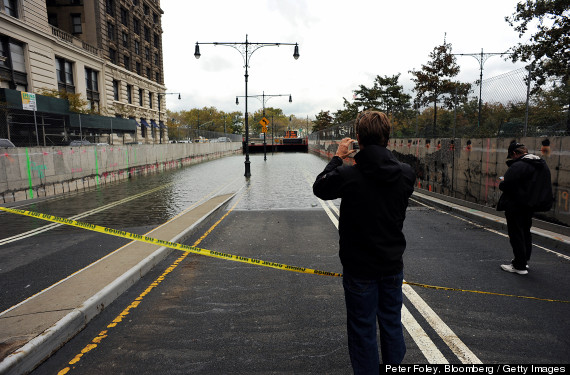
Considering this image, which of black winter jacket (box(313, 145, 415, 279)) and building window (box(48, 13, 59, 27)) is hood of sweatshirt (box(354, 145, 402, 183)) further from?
building window (box(48, 13, 59, 27))

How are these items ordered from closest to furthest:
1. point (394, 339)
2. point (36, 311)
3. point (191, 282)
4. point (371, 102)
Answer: point (394, 339) → point (36, 311) → point (191, 282) → point (371, 102)

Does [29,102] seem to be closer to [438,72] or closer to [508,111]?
[508,111]

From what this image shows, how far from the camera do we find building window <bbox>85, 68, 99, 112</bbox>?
123 feet

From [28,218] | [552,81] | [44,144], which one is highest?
[552,81]

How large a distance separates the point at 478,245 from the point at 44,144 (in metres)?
15.4

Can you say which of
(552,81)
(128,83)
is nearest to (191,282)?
(552,81)

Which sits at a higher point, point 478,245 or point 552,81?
point 552,81

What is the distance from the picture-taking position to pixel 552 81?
842 cm

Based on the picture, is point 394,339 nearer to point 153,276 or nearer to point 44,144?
point 153,276

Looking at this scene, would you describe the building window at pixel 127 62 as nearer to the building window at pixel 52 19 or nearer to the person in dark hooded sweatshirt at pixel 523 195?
the building window at pixel 52 19

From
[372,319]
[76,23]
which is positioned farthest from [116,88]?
[372,319]

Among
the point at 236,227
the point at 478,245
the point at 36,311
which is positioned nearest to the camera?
the point at 36,311

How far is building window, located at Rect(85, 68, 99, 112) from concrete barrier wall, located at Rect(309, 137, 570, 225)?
35.1 metres

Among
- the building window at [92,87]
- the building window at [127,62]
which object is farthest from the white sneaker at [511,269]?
the building window at [127,62]
